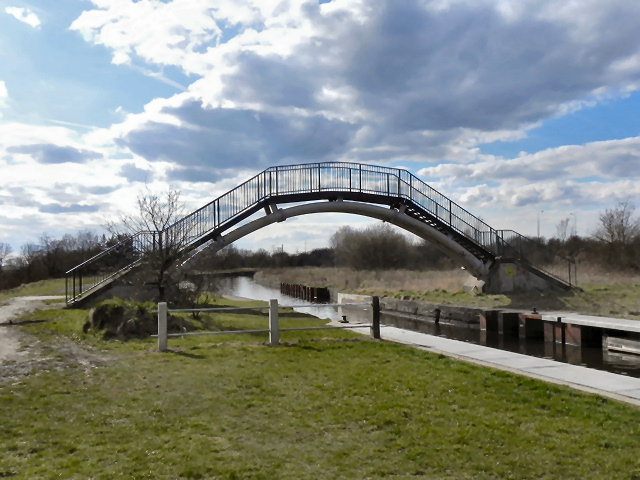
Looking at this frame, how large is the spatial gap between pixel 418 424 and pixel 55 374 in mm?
6072

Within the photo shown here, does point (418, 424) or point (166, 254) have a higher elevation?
point (166, 254)

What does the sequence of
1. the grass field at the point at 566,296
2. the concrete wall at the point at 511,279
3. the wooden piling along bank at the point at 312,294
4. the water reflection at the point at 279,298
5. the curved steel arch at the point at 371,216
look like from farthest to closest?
the wooden piling along bank at the point at 312,294 < the concrete wall at the point at 511,279 < the water reflection at the point at 279,298 < the curved steel arch at the point at 371,216 < the grass field at the point at 566,296

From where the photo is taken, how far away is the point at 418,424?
6.36 m

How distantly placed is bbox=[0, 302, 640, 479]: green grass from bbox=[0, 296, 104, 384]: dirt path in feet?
0.90

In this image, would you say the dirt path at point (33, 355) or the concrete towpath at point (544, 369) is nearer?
the concrete towpath at point (544, 369)

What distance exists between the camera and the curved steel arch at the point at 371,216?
25.4m

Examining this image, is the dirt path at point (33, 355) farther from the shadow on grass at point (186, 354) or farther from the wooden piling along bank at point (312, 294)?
the wooden piling along bank at point (312, 294)

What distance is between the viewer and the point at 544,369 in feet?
31.9

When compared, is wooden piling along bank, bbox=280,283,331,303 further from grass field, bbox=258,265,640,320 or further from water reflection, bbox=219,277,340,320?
grass field, bbox=258,265,640,320

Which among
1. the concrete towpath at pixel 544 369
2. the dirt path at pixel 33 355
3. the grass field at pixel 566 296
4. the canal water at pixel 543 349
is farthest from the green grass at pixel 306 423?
the grass field at pixel 566 296

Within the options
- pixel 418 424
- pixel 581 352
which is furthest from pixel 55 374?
pixel 581 352

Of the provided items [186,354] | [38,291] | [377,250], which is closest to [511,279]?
[186,354]

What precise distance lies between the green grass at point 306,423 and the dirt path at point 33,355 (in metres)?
0.27

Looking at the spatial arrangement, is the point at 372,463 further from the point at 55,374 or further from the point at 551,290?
the point at 551,290
